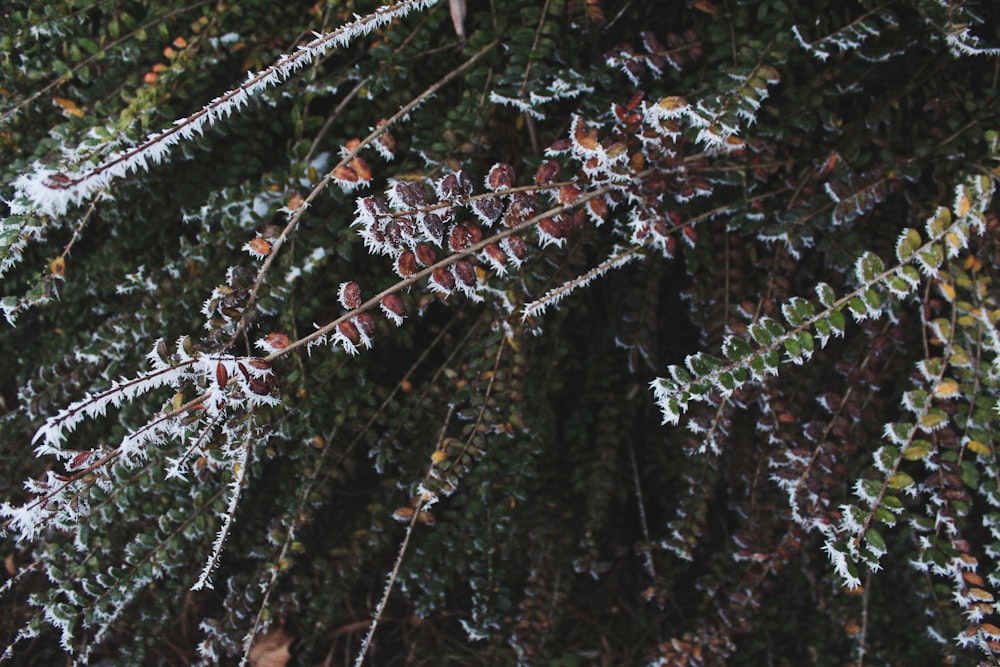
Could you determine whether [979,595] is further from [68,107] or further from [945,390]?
Answer: [68,107]

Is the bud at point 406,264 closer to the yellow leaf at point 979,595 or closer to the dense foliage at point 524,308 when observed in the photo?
the dense foliage at point 524,308

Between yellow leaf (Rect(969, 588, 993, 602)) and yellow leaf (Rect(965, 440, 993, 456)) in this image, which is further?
yellow leaf (Rect(965, 440, 993, 456))

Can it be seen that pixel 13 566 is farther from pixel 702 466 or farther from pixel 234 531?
pixel 702 466

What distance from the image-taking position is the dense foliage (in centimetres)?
119

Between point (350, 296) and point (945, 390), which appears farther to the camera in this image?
point (945, 390)

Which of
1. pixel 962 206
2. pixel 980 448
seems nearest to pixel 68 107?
pixel 962 206

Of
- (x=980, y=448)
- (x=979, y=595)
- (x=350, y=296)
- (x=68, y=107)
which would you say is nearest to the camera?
(x=350, y=296)

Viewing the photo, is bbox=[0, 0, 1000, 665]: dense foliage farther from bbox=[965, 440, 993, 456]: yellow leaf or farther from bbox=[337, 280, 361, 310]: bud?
bbox=[337, 280, 361, 310]: bud

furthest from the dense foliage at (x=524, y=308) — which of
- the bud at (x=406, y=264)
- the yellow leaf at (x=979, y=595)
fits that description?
the bud at (x=406, y=264)

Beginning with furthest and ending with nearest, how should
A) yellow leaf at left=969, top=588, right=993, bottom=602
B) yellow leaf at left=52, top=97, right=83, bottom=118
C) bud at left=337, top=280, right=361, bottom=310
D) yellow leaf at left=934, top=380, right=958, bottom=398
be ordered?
yellow leaf at left=52, top=97, right=83, bottom=118, yellow leaf at left=934, top=380, right=958, bottom=398, yellow leaf at left=969, top=588, right=993, bottom=602, bud at left=337, top=280, right=361, bottom=310

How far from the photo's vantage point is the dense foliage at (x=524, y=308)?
1.19 metres

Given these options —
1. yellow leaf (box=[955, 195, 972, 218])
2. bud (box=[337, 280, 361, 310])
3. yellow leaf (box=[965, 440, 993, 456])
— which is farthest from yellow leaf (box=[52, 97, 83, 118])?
yellow leaf (box=[965, 440, 993, 456])

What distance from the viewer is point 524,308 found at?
1.25 m

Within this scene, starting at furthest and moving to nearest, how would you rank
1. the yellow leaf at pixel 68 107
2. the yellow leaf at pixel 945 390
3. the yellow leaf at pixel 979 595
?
the yellow leaf at pixel 68 107
the yellow leaf at pixel 945 390
the yellow leaf at pixel 979 595
